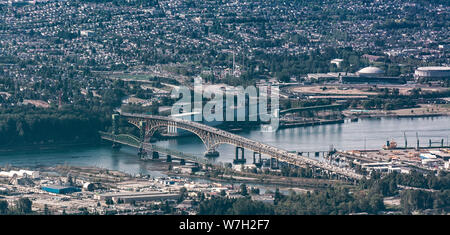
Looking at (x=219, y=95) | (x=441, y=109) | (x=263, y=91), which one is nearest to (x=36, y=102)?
(x=219, y=95)

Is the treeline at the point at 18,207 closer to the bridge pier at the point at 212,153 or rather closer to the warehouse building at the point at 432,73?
the bridge pier at the point at 212,153

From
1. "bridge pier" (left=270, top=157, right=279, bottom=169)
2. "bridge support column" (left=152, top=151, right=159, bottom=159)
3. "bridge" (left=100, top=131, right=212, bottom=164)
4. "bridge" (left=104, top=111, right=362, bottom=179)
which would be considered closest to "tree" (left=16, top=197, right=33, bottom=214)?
"bridge" (left=104, top=111, right=362, bottom=179)

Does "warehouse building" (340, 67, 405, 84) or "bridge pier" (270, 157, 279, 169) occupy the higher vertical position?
"warehouse building" (340, 67, 405, 84)

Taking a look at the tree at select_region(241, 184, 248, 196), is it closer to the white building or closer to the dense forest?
the dense forest

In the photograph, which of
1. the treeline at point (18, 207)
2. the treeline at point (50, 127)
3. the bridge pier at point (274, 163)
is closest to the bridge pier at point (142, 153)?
the treeline at point (50, 127)

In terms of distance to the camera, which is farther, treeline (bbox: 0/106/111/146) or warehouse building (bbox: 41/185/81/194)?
treeline (bbox: 0/106/111/146)
